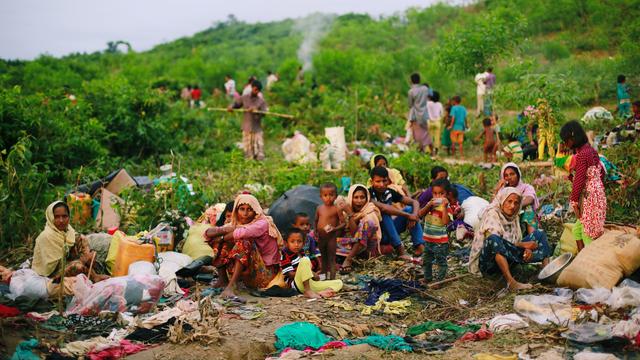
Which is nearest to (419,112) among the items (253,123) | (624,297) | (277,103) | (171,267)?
(253,123)

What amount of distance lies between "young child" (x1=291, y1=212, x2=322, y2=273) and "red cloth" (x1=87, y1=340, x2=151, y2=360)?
6.36 feet

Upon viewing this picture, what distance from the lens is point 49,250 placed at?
18.5 ft

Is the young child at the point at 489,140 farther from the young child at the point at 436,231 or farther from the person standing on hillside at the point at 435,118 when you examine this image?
the young child at the point at 436,231

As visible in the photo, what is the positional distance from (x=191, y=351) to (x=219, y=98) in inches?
649

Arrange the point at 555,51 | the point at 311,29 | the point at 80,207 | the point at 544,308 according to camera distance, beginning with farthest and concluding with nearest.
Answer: the point at 311,29 → the point at 555,51 → the point at 80,207 → the point at 544,308

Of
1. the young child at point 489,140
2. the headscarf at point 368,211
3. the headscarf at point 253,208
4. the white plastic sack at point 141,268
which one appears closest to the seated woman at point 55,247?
the white plastic sack at point 141,268

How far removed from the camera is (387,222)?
22.3 ft

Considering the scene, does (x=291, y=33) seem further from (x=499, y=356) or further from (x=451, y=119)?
(x=499, y=356)

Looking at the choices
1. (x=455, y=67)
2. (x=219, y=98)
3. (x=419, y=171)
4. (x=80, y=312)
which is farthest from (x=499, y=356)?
(x=219, y=98)

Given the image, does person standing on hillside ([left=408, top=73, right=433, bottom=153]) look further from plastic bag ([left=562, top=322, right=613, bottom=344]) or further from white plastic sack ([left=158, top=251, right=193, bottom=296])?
plastic bag ([left=562, top=322, right=613, bottom=344])

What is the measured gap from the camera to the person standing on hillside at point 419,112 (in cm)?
1198

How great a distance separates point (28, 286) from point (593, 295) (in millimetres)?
4294

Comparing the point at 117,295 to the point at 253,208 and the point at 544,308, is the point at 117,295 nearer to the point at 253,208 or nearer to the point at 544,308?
the point at 253,208

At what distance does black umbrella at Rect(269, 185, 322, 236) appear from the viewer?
7430 millimetres
